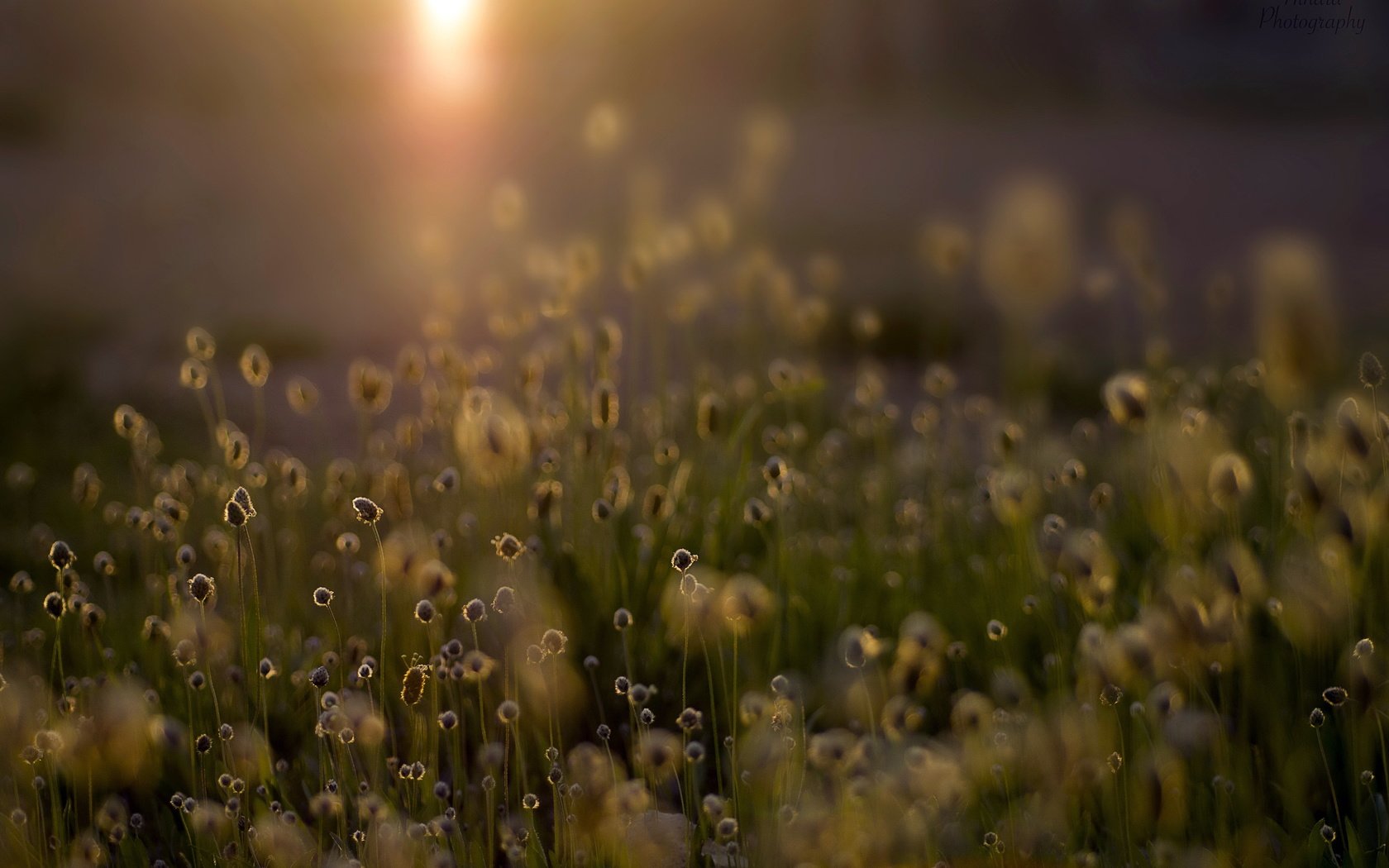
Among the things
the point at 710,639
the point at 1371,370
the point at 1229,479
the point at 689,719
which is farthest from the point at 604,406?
the point at 1371,370

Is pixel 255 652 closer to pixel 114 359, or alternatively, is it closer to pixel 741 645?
pixel 741 645

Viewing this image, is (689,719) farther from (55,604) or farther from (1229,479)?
(55,604)

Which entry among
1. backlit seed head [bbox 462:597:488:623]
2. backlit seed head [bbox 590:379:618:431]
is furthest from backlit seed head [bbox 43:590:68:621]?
backlit seed head [bbox 590:379:618:431]

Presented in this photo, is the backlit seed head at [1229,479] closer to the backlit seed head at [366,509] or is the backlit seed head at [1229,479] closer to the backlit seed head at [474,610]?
the backlit seed head at [474,610]

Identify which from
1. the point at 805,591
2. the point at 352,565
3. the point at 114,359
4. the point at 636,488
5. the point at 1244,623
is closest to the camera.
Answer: the point at 1244,623

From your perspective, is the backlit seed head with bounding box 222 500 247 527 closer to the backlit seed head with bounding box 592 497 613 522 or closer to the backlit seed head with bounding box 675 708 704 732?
the backlit seed head with bounding box 675 708 704 732

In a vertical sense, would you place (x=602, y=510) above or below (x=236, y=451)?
below

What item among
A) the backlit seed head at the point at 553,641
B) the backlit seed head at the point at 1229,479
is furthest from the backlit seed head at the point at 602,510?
the backlit seed head at the point at 1229,479

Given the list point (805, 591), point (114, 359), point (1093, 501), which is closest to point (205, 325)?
Result: point (114, 359)
